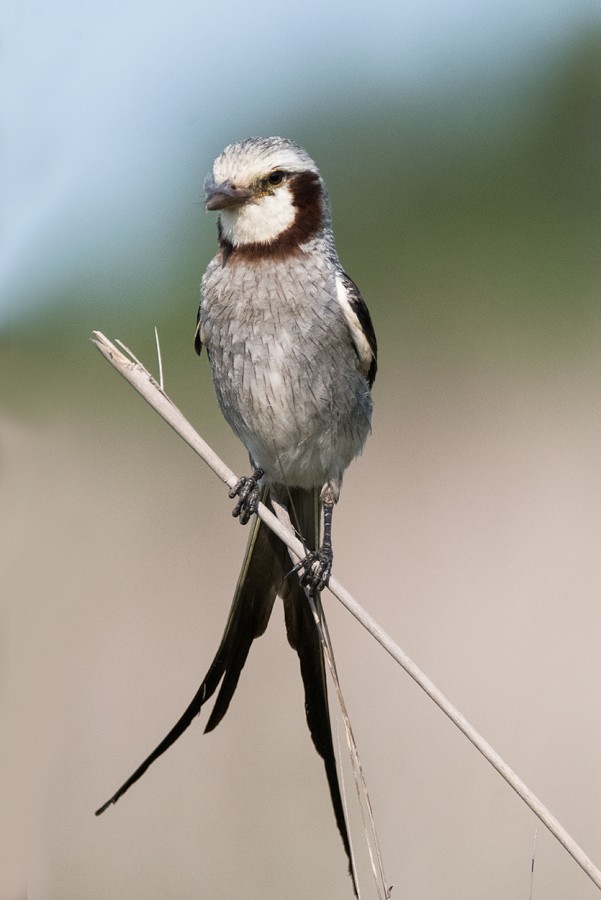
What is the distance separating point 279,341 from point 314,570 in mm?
695

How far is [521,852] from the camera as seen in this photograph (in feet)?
15.4

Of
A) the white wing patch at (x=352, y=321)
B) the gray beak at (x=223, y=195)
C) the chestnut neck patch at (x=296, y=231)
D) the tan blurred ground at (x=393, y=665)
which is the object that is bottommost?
the tan blurred ground at (x=393, y=665)

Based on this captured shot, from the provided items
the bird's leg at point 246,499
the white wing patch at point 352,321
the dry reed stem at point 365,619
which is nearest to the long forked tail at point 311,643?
the bird's leg at point 246,499

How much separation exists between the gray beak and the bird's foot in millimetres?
1036

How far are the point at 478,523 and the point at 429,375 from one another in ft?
4.61

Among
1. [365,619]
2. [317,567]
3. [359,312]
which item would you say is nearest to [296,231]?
[359,312]

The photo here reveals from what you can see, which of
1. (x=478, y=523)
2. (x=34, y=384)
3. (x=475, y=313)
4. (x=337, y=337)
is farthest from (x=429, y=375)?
(x=337, y=337)

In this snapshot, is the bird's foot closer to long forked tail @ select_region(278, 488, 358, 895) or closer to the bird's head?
long forked tail @ select_region(278, 488, 358, 895)

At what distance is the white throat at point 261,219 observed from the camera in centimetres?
347

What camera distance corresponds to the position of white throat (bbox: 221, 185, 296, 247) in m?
3.47

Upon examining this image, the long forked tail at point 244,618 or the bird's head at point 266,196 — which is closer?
the long forked tail at point 244,618

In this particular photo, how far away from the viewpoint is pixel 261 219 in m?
3.47

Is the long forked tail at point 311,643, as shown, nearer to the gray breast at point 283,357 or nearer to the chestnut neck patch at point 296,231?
the gray breast at point 283,357

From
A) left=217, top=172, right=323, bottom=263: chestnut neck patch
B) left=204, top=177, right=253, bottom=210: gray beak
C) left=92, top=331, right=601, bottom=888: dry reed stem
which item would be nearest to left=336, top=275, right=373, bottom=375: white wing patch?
left=217, top=172, right=323, bottom=263: chestnut neck patch
